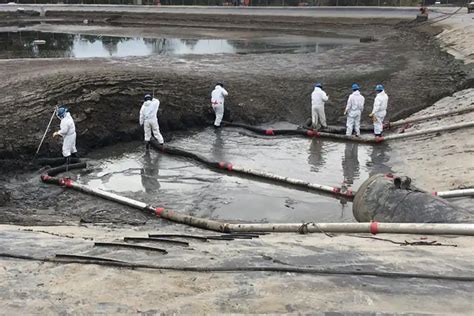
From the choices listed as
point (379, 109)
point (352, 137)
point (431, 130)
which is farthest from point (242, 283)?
point (379, 109)

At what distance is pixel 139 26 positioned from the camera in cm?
4856

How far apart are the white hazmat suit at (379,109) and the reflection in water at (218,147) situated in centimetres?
497

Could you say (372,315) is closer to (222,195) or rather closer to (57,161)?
(222,195)

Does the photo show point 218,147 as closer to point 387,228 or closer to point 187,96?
point 187,96

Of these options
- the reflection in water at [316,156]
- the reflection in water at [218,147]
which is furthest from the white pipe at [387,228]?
the reflection in water at [218,147]

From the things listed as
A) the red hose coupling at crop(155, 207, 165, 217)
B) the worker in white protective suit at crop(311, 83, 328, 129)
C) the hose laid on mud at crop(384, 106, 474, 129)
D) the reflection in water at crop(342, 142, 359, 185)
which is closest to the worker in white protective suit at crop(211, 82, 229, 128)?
the worker in white protective suit at crop(311, 83, 328, 129)

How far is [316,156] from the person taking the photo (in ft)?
47.8

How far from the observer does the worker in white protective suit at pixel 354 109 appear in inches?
→ 617

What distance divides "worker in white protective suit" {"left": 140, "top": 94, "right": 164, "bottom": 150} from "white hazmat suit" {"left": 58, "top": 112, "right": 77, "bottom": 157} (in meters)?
2.39

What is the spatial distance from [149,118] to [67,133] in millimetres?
2689

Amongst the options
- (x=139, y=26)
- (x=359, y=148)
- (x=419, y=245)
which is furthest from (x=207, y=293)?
(x=139, y=26)

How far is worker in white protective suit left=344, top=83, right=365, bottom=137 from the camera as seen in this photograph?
15.7 meters

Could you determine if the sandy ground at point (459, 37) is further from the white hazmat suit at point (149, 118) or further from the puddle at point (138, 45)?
the white hazmat suit at point (149, 118)

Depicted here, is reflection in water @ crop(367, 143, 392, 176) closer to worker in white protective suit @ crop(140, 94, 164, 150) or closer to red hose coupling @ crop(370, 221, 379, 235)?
red hose coupling @ crop(370, 221, 379, 235)
